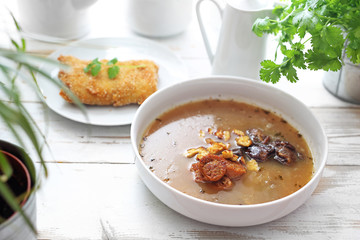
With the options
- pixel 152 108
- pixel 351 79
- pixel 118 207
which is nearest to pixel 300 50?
pixel 351 79

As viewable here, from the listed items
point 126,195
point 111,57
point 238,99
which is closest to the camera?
point 126,195

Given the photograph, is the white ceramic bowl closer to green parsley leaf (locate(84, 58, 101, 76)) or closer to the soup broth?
the soup broth

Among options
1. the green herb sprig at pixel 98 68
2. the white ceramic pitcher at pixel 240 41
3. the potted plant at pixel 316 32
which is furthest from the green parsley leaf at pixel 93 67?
the potted plant at pixel 316 32

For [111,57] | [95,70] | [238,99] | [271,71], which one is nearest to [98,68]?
[95,70]

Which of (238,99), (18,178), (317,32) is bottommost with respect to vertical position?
(238,99)

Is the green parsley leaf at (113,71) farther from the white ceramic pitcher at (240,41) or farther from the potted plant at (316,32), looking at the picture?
the potted plant at (316,32)

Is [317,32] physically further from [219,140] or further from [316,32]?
[219,140]

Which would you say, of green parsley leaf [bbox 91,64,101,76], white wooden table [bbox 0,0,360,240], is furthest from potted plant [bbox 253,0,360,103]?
green parsley leaf [bbox 91,64,101,76]
